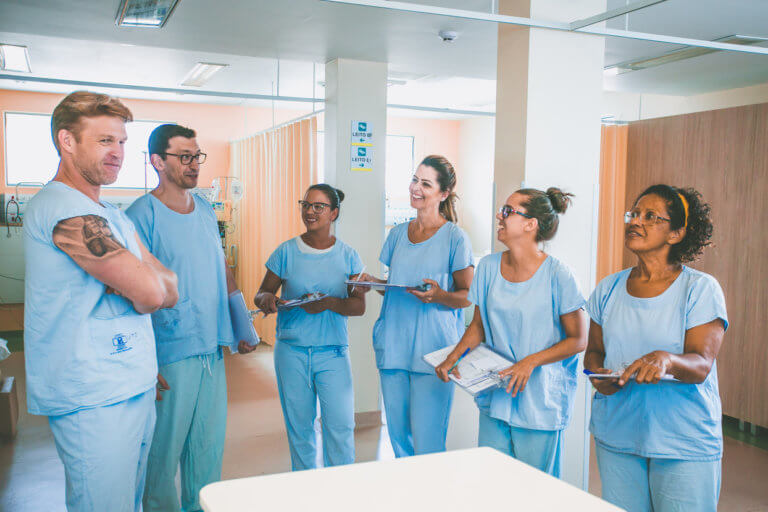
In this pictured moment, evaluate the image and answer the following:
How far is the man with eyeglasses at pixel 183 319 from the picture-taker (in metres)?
2.33

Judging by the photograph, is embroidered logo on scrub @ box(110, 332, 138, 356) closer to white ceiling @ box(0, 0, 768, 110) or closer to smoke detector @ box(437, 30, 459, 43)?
white ceiling @ box(0, 0, 768, 110)

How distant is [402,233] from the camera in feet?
9.55

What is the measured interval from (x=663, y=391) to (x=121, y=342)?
1614mm

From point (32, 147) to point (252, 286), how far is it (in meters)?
3.35

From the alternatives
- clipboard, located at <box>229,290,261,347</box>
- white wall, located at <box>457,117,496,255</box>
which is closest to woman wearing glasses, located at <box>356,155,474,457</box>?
clipboard, located at <box>229,290,261,347</box>

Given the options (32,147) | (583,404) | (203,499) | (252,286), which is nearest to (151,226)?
(203,499)

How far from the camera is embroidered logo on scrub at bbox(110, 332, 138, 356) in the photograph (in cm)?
176

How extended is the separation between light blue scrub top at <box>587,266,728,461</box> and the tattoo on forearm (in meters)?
1.54

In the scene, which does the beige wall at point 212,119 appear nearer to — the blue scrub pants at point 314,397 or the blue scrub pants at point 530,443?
the blue scrub pants at point 314,397

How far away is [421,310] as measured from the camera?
2.75 metres

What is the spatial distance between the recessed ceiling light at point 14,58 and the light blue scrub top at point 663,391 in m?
5.01

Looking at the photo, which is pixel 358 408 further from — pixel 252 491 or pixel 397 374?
pixel 252 491

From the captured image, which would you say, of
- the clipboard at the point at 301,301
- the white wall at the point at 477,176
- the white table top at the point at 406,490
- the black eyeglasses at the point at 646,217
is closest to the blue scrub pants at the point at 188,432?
the clipboard at the point at 301,301

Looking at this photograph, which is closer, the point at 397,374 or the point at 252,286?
the point at 397,374
